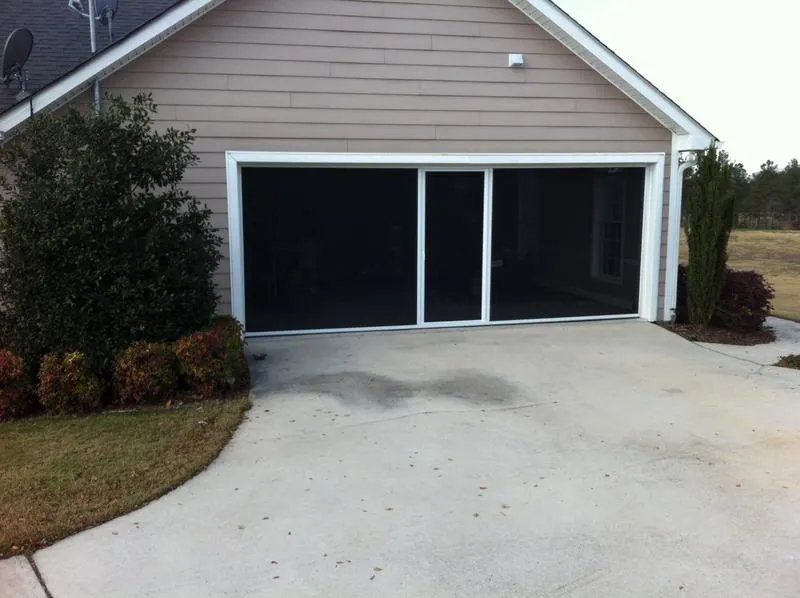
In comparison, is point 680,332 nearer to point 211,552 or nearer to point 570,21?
point 570,21

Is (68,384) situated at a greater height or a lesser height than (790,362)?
greater

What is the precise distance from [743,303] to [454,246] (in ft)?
13.0

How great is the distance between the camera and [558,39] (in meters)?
8.87

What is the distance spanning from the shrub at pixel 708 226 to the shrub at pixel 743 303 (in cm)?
19

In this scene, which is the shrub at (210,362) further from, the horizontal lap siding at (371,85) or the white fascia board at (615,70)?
the white fascia board at (615,70)

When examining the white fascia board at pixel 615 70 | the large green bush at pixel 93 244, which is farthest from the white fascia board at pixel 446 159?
the large green bush at pixel 93 244

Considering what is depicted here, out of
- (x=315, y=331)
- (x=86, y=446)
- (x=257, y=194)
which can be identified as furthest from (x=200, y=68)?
(x=86, y=446)

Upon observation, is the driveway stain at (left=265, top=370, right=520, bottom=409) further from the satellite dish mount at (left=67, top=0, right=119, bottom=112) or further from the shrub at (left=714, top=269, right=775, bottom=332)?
the satellite dish mount at (left=67, top=0, right=119, bottom=112)

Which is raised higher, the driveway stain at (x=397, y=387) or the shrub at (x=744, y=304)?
the shrub at (x=744, y=304)

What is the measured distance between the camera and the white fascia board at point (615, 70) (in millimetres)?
8445

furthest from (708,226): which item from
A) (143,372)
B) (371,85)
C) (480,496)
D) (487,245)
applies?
(143,372)

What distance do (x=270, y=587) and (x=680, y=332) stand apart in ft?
24.2

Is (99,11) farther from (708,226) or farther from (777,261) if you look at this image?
(777,261)

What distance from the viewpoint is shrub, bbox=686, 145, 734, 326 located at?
8.83m
